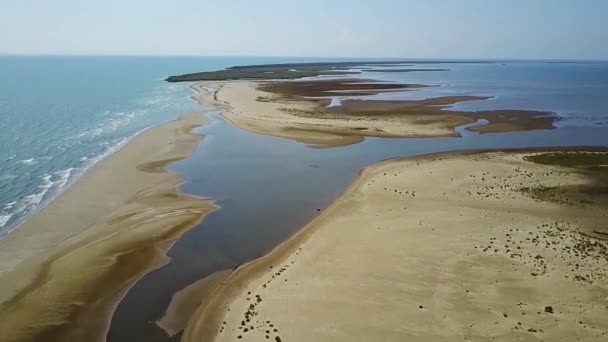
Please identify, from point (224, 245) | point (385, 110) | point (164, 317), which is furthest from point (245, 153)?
point (385, 110)

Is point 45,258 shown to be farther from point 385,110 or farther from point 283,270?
point 385,110

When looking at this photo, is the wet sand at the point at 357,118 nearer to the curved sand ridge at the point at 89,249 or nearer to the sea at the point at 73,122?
the sea at the point at 73,122

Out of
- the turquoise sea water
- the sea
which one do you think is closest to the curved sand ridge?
the turquoise sea water

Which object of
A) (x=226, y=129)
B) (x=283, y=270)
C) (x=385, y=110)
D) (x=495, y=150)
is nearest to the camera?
(x=283, y=270)

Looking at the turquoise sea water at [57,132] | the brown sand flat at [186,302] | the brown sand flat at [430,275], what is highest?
the turquoise sea water at [57,132]

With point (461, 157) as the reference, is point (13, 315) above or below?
below

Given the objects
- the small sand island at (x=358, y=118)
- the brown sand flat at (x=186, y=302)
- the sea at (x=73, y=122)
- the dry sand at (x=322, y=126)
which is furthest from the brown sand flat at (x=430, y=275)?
the small sand island at (x=358, y=118)

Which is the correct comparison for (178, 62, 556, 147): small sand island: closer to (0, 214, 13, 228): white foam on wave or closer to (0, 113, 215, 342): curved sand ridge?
(0, 113, 215, 342): curved sand ridge
